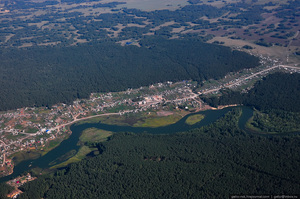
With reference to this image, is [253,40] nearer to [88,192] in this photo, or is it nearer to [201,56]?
[201,56]

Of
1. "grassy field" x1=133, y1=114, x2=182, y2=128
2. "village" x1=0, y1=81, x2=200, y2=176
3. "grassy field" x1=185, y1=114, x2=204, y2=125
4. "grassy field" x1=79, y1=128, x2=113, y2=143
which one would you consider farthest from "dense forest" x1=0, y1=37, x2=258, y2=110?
"grassy field" x1=185, y1=114, x2=204, y2=125

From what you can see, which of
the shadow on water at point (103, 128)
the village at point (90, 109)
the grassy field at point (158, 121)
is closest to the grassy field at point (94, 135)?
the shadow on water at point (103, 128)

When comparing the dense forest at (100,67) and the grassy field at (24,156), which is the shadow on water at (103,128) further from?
the dense forest at (100,67)

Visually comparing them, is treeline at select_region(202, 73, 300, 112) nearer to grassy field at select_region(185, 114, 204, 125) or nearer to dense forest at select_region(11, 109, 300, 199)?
grassy field at select_region(185, 114, 204, 125)

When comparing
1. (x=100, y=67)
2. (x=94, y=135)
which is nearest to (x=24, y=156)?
(x=94, y=135)

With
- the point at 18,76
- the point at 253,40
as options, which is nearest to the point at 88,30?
the point at 18,76

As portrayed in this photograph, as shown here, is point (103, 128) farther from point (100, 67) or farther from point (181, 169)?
point (100, 67)
